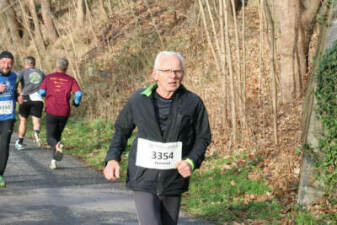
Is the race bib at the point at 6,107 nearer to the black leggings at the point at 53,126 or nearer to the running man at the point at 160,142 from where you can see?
the black leggings at the point at 53,126

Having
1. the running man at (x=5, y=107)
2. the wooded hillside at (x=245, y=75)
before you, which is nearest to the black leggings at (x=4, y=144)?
the running man at (x=5, y=107)

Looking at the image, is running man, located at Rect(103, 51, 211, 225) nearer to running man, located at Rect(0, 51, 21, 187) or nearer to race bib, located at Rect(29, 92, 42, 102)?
running man, located at Rect(0, 51, 21, 187)

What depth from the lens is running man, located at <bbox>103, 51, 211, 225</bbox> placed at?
4.46 metres

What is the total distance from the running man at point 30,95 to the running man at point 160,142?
8109 mm

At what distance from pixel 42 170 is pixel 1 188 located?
1.83 meters

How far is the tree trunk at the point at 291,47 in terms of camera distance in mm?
12297

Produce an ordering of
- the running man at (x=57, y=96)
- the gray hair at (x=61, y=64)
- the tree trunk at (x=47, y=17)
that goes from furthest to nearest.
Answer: the tree trunk at (x=47, y=17), the running man at (x=57, y=96), the gray hair at (x=61, y=64)

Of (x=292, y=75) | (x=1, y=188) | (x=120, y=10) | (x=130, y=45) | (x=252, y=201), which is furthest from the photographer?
(x=120, y=10)

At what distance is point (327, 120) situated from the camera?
279 inches

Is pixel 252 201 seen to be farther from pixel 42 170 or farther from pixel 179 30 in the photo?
pixel 179 30

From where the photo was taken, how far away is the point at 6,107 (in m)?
8.73

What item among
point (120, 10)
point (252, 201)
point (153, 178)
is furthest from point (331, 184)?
point (120, 10)

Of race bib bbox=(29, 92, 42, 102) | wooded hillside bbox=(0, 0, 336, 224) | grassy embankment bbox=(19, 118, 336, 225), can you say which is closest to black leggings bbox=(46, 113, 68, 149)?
grassy embankment bbox=(19, 118, 336, 225)

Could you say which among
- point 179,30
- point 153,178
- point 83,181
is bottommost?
point 83,181
